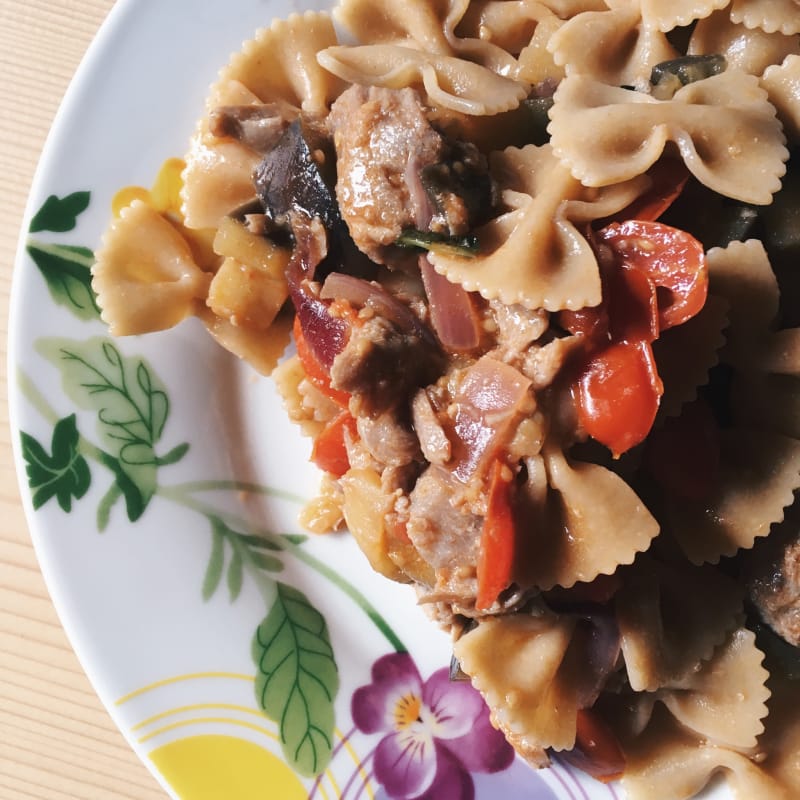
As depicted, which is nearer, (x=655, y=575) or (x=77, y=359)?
(x=655, y=575)

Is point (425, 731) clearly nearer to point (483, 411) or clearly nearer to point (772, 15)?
point (483, 411)

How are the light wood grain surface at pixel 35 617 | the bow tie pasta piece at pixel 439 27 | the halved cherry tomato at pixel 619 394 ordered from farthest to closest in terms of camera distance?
the light wood grain surface at pixel 35 617, the bow tie pasta piece at pixel 439 27, the halved cherry tomato at pixel 619 394

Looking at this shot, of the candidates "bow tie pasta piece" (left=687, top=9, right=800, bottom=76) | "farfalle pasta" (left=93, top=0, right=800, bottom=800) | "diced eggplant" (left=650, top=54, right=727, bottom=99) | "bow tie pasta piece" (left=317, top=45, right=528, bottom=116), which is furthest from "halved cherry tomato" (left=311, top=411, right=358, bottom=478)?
"bow tie pasta piece" (left=687, top=9, right=800, bottom=76)

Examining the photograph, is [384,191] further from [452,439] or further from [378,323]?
→ [452,439]

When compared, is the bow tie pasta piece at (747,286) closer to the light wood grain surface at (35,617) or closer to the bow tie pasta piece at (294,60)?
the bow tie pasta piece at (294,60)

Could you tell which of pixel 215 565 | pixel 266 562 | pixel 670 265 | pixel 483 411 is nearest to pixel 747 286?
pixel 670 265

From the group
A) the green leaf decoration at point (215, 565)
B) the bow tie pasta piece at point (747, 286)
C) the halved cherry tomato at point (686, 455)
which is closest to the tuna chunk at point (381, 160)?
the bow tie pasta piece at point (747, 286)

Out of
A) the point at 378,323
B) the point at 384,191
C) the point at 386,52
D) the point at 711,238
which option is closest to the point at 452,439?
the point at 378,323
